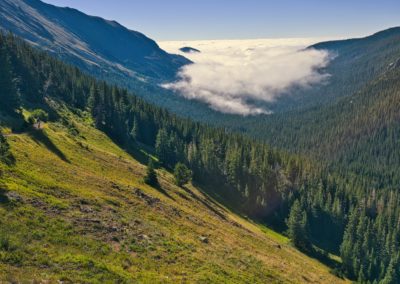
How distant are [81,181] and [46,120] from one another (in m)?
53.7

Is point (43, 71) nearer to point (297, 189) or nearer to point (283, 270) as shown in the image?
point (297, 189)

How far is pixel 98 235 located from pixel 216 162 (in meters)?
114

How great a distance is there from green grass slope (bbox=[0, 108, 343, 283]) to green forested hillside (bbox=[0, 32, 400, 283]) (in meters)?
6.53

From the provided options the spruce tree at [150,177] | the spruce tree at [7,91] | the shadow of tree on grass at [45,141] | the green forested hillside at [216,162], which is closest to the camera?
the shadow of tree on grass at [45,141]

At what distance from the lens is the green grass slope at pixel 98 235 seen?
3206cm

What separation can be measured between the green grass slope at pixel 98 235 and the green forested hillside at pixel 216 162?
6533mm

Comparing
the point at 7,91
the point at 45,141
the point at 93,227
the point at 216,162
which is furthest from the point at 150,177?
the point at 216,162

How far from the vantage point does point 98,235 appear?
135ft

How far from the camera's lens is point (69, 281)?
29.2 metres

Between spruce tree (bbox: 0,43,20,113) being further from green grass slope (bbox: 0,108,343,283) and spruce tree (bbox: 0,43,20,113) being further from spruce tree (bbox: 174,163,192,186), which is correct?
spruce tree (bbox: 174,163,192,186)

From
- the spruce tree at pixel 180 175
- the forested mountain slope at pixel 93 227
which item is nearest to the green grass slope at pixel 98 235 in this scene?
the forested mountain slope at pixel 93 227

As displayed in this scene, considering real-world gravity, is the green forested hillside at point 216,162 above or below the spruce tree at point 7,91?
below

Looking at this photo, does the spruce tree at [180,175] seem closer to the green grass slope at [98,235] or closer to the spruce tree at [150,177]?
the spruce tree at [150,177]

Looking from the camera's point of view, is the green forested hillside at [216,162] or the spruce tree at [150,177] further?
the green forested hillside at [216,162]
